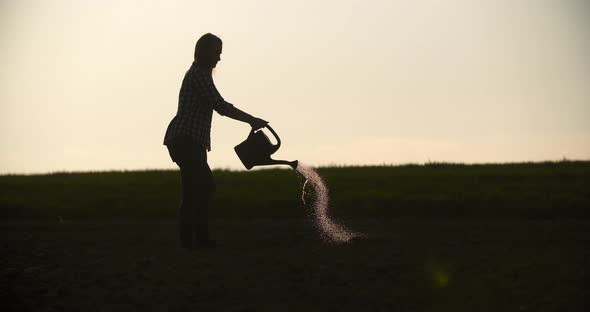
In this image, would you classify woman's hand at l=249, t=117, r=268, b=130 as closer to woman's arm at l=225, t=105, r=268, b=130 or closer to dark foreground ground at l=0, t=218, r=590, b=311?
woman's arm at l=225, t=105, r=268, b=130

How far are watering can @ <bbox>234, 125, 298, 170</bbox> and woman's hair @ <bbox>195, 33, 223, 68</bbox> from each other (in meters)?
0.89

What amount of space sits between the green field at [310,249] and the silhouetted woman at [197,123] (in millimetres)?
642

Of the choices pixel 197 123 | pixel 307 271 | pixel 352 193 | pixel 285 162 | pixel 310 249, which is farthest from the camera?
pixel 352 193

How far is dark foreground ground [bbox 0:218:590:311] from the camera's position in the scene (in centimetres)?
593

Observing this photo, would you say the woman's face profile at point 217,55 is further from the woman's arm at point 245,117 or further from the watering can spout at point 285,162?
the watering can spout at point 285,162

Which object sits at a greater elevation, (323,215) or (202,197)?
(202,197)

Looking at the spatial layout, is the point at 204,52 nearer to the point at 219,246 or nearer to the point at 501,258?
the point at 219,246

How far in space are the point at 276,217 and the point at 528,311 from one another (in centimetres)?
717

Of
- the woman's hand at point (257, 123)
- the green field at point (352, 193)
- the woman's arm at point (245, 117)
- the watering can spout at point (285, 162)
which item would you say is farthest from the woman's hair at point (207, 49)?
the green field at point (352, 193)

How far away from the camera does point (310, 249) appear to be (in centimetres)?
838

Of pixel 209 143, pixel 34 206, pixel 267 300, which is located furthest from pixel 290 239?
pixel 34 206

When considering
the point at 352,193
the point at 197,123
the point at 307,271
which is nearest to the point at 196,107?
the point at 197,123

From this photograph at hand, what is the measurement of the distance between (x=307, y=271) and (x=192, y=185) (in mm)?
1680

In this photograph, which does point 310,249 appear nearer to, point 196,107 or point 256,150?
point 256,150
